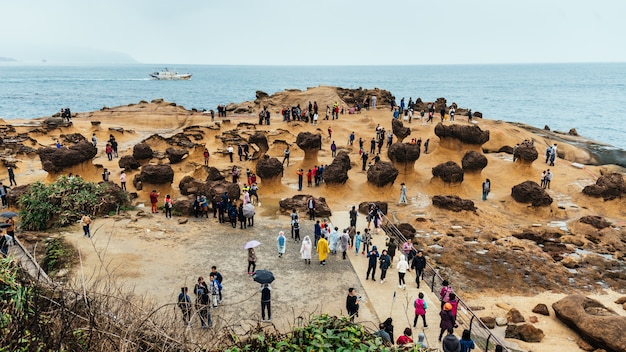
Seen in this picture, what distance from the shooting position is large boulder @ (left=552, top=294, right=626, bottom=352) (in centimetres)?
1373

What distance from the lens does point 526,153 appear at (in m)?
30.7

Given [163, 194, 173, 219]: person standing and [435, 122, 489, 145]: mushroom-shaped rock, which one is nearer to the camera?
[163, 194, 173, 219]: person standing

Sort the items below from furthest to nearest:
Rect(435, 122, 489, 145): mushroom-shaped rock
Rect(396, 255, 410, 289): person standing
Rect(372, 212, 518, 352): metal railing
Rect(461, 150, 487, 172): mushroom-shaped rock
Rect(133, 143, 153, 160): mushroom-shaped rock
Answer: Rect(435, 122, 489, 145): mushroom-shaped rock, Rect(133, 143, 153, 160): mushroom-shaped rock, Rect(461, 150, 487, 172): mushroom-shaped rock, Rect(396, 255, 410, 289): person standing, Rect(372, 212, 518, 352): metal railing

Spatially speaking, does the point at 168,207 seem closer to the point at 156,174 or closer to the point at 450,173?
the point at 156,174

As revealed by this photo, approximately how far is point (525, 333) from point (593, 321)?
214cm

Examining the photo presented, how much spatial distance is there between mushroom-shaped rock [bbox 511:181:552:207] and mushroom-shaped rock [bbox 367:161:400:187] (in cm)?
725

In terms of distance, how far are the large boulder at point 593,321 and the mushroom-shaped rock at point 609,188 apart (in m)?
13.0

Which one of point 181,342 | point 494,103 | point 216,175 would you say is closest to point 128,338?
point 181,342

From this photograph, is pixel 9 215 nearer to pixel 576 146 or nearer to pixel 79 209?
pixel 79 209

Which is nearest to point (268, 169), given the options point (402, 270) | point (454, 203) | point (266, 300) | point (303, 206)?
point (303, 206)

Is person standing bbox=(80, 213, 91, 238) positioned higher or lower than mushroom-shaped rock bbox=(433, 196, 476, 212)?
higher

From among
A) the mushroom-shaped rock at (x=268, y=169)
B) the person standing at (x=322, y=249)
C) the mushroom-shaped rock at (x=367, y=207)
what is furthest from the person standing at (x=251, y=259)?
the mushroom-shaped rock at (x=268, y=169)

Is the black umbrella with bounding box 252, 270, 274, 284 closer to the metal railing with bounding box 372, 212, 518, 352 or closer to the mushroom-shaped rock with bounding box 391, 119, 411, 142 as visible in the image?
the metal railing with bounding box 372, 212, 518, 352

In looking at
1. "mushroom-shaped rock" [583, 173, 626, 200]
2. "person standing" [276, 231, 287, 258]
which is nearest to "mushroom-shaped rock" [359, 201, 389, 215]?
"person standing" [276, 231, 287, 258]
